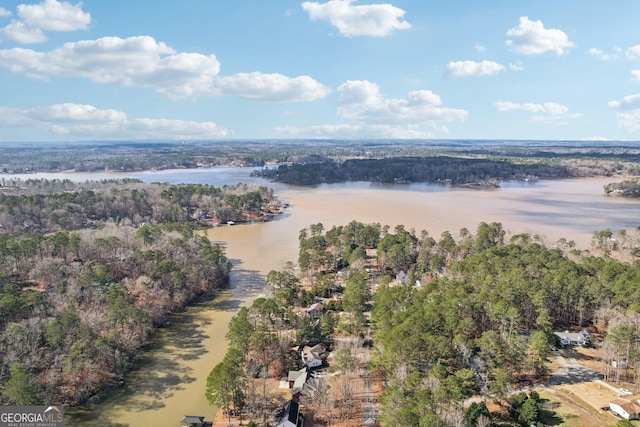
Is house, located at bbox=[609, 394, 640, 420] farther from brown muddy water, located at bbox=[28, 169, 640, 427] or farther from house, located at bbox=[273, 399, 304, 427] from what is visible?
brown muddy water, located at bbox=[28, 169, 640, 427]

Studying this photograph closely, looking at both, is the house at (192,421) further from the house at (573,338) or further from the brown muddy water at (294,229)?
the house at (573,338)

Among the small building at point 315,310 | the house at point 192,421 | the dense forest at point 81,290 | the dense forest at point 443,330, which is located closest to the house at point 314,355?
the dense forest at point 443,330

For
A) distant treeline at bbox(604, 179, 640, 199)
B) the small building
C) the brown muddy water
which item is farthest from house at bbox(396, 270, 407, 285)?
distant treeline at bbox(604, 179, 640, 199)

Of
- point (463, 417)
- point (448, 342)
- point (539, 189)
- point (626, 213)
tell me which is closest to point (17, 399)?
point (463, 417)

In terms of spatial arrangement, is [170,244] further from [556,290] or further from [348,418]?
[556,290]

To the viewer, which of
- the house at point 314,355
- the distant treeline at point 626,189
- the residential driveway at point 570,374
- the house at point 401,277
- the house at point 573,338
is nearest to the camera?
the residential driveway at point 570,374

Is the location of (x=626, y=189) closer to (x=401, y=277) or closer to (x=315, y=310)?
(x=401, y=277)
